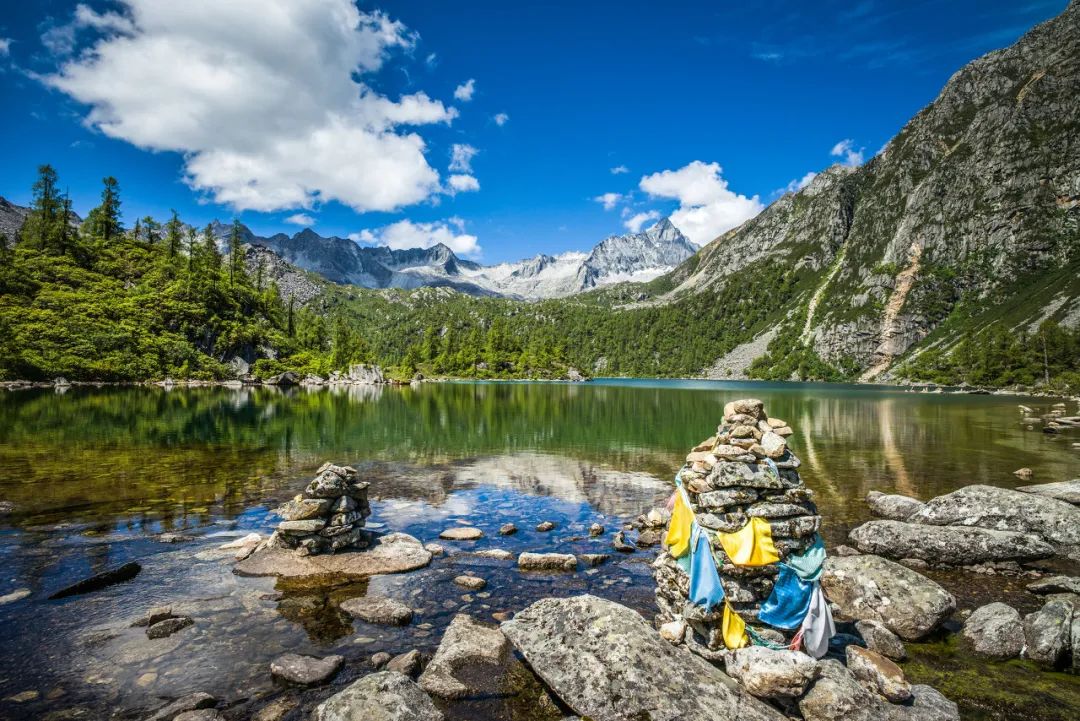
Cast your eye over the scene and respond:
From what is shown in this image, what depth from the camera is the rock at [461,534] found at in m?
20.8

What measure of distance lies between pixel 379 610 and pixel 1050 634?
1590 cm

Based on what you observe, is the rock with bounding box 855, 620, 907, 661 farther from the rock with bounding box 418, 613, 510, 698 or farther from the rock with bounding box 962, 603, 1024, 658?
the rock with bounding box 418, 613, 510, 698

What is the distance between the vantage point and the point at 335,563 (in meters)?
17.2

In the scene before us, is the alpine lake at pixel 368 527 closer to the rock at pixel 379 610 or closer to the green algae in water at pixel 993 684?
the green algae in water at pixel 993 684

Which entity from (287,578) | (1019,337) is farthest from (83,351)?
(1019,337)

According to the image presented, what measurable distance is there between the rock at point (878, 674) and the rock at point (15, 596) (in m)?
21.0

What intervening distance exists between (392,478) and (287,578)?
16.6 meters

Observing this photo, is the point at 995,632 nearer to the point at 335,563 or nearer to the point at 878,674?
the point at 878,674

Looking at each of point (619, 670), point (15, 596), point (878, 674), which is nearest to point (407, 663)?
point (619, 670)

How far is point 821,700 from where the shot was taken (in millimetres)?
9219

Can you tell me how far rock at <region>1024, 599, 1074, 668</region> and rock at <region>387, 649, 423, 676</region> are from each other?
45.0 ft

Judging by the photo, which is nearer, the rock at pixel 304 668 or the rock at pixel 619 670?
the rock at pixel 619 670

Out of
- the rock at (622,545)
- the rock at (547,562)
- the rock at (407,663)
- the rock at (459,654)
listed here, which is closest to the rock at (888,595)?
the rock at (622,545)

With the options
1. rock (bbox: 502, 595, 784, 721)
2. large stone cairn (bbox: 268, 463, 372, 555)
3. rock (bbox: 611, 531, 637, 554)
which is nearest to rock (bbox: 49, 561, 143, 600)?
large stone cairn (bbox: 268, 463, 372, 555)
